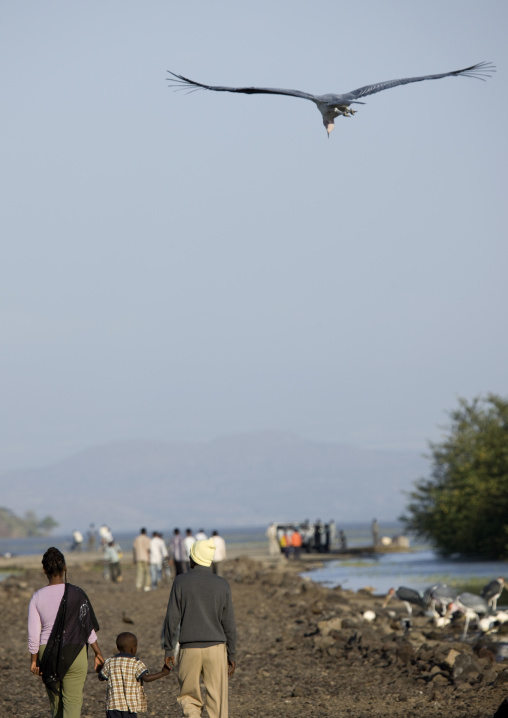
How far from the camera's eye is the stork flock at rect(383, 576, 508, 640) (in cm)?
1912

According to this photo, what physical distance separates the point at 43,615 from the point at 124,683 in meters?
0.79

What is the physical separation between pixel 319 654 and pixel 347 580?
21402mm

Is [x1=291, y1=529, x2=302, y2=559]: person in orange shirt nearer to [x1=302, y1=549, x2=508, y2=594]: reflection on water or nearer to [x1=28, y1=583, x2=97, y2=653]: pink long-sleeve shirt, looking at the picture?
[x1=302, y1=549, x2=508, y2=594]: reflection on water

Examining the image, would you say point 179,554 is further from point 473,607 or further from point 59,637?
point 59,637

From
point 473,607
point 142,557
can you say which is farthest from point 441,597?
point 142,557

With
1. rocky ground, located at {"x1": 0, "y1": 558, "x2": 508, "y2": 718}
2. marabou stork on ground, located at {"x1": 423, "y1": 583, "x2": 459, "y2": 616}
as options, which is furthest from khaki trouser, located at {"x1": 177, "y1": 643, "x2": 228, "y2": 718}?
marabou stork on ground, located at {"x1": 423, "y1": 583, "x2": 459, "y2": 616}

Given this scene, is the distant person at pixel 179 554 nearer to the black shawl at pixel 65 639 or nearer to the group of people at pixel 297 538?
the black shawl at pixel 65 639

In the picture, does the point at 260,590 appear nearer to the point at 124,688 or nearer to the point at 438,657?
the point at 438,657

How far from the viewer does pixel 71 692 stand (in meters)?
7.54

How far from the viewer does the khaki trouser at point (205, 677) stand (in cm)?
777

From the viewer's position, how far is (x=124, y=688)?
738 centimetres

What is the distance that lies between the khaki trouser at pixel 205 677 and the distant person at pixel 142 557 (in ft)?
62.0

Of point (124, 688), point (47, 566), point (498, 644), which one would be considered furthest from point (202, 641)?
point (498, 644)

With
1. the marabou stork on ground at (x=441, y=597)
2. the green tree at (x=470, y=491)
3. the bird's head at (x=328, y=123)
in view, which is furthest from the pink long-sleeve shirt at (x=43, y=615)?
the green tree at (x=470, y=491)
